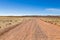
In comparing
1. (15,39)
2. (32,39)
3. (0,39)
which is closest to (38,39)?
(32,39)

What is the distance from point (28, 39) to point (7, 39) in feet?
6.21

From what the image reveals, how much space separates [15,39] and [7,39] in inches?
28.1

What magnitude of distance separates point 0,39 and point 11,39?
1.04 m

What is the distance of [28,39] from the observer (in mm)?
12164

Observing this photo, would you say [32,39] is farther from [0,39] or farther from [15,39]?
[0,39]

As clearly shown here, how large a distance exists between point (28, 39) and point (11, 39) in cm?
153

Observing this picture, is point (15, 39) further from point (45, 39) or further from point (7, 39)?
point (45, 39)

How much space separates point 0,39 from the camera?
41.5 ft

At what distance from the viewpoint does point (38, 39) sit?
1230cm

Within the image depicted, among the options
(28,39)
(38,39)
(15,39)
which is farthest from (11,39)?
(38,39)

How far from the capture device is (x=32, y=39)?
12.1 metres

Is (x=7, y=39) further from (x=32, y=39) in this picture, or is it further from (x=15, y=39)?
(x=32, y=39)

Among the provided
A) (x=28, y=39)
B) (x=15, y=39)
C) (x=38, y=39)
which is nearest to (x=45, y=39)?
(x=38, y=39)

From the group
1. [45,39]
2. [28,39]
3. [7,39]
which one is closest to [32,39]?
[28,39]
